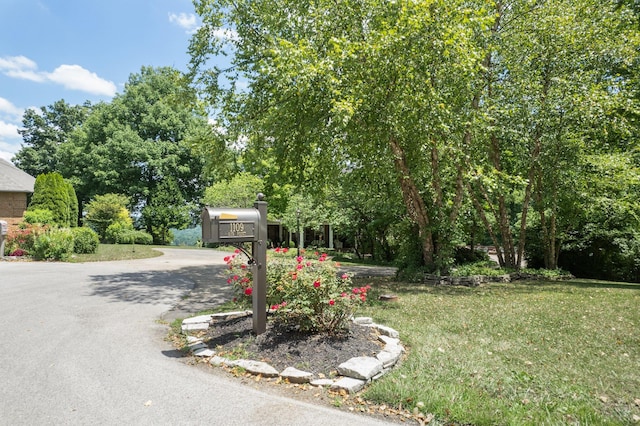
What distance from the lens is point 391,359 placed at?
411cm

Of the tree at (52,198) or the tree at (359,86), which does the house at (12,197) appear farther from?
the tree at (359,86)

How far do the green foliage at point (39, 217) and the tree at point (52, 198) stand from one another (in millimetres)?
530

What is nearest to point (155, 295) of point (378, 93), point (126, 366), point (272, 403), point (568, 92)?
point (126, 366)

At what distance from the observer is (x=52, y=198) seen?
60.5ft

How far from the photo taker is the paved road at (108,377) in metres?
3.03

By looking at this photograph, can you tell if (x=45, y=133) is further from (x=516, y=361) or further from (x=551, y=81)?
(x=516, y=361)

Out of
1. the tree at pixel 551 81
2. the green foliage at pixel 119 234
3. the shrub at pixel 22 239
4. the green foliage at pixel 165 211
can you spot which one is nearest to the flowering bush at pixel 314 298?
the tree at pixel 551 81

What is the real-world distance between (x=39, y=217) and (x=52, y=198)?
2065 millimetres

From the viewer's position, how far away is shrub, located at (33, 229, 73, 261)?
1351 centimetres

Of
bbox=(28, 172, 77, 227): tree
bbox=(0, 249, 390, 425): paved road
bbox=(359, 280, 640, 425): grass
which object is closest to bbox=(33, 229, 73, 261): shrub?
bbox=(28, 172, 77, 227): tree

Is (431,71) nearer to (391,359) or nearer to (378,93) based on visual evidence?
(378,93)

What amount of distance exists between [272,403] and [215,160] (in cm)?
986

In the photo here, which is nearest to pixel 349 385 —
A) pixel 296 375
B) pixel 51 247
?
pixel 296 375

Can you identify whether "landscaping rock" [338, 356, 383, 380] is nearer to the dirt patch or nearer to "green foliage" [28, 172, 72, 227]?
the dirt patch
